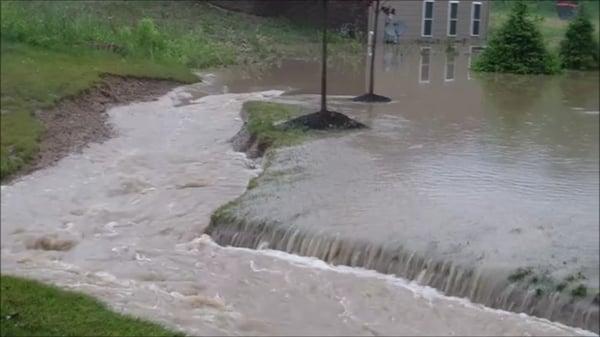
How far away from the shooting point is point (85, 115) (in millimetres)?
7707

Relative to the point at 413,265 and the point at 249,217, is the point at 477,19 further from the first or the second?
the point at 413,265

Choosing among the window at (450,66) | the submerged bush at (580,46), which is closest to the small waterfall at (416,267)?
the submerged bush at (580,46)

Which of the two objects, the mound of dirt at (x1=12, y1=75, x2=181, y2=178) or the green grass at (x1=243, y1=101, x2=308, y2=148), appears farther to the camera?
the green grass at (x1=243, y1=101, x2=308, y2=148)

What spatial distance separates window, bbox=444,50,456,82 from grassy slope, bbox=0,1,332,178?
3711 millimetres

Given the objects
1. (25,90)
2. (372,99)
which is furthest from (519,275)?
(372,99)

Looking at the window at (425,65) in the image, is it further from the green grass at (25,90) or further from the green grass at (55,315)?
the green grass at (55,315)

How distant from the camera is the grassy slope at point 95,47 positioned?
3.93m

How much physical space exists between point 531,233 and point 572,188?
399mm

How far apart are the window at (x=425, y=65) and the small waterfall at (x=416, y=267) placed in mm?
8297

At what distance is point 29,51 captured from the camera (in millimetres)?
4262

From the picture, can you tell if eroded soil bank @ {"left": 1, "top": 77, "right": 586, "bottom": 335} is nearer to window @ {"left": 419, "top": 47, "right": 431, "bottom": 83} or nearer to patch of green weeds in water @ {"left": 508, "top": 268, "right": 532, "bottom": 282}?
patch of green weeds in water @ {"left": 508, "top": 268, "right": 532, "bottom": 282}

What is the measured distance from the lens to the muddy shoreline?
4938 millimetres

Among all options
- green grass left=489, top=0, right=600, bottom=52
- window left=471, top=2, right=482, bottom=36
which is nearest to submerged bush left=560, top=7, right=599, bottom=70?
green grass left=489, top=0, right=600, bottom=52

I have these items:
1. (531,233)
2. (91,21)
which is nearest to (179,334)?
(531,233)
